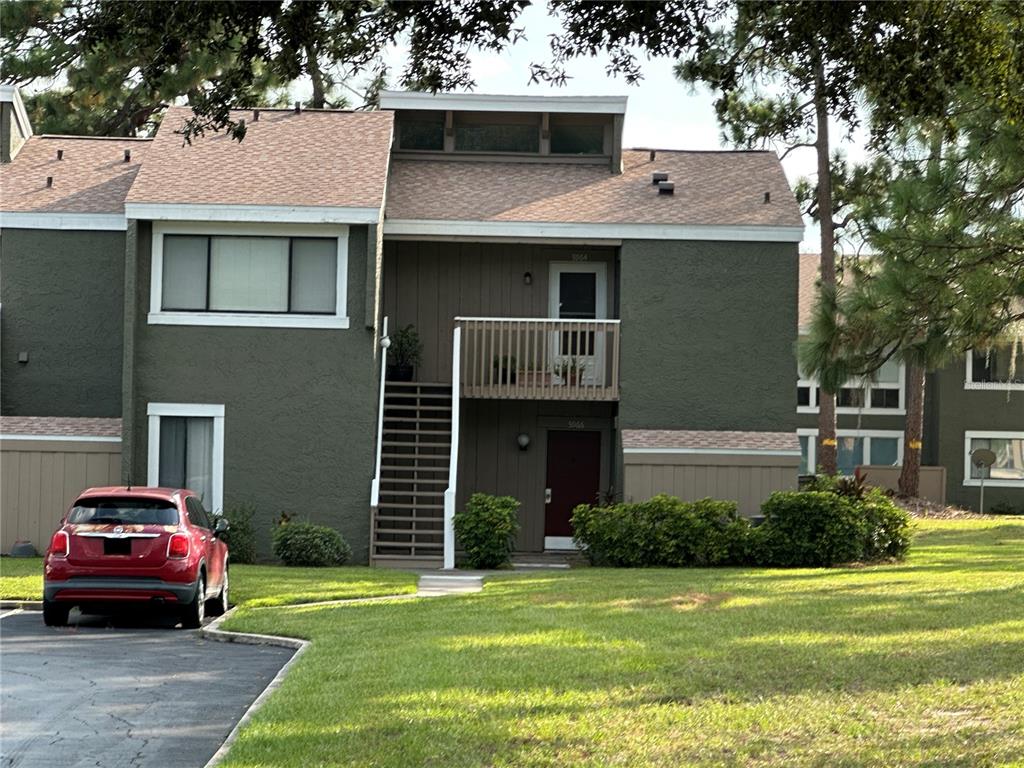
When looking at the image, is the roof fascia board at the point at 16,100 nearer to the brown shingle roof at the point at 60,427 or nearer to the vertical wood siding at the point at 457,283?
the brown shingle roof at the point at 60,427

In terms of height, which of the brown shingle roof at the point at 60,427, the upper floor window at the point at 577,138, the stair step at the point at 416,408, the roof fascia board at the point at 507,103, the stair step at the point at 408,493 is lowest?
the stair step at the point at 408,493

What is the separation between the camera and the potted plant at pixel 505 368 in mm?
26531

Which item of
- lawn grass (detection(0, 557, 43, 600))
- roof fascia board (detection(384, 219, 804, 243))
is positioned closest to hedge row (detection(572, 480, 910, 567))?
roof fascia board (detection(384, 219, 804, 243))

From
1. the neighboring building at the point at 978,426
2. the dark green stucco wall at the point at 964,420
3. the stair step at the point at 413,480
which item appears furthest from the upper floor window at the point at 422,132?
the dark green stucco wall at the point at 964,420

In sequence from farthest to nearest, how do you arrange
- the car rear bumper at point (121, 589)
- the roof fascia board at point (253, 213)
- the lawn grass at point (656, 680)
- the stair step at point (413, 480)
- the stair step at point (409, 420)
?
1. the stair step at point (409, 420)
2. the stair step at point (413, 480)
3. the roof fascia board at point (253, 213)
4. the car rear bumper at point (121, 589)
5. the lawn grass at point (656, 680)

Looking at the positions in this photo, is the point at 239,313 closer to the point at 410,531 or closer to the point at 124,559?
the point at 410,531

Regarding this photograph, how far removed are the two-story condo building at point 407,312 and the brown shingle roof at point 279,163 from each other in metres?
0.06

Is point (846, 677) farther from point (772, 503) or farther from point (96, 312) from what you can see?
point (96, 312)

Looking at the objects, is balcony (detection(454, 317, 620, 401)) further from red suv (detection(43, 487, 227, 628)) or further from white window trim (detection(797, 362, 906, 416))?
white window trim (detection(797, 362, 906, 416))

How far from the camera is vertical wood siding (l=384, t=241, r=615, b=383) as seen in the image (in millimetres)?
28500

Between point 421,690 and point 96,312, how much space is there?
17.6 metres

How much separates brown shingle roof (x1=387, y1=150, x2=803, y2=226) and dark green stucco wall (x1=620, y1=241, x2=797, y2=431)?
69cm

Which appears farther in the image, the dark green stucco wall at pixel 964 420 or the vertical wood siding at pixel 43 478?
the dark green stucco wall at pixel 964 420

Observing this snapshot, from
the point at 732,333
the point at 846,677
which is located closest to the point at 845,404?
the point at 732,333
